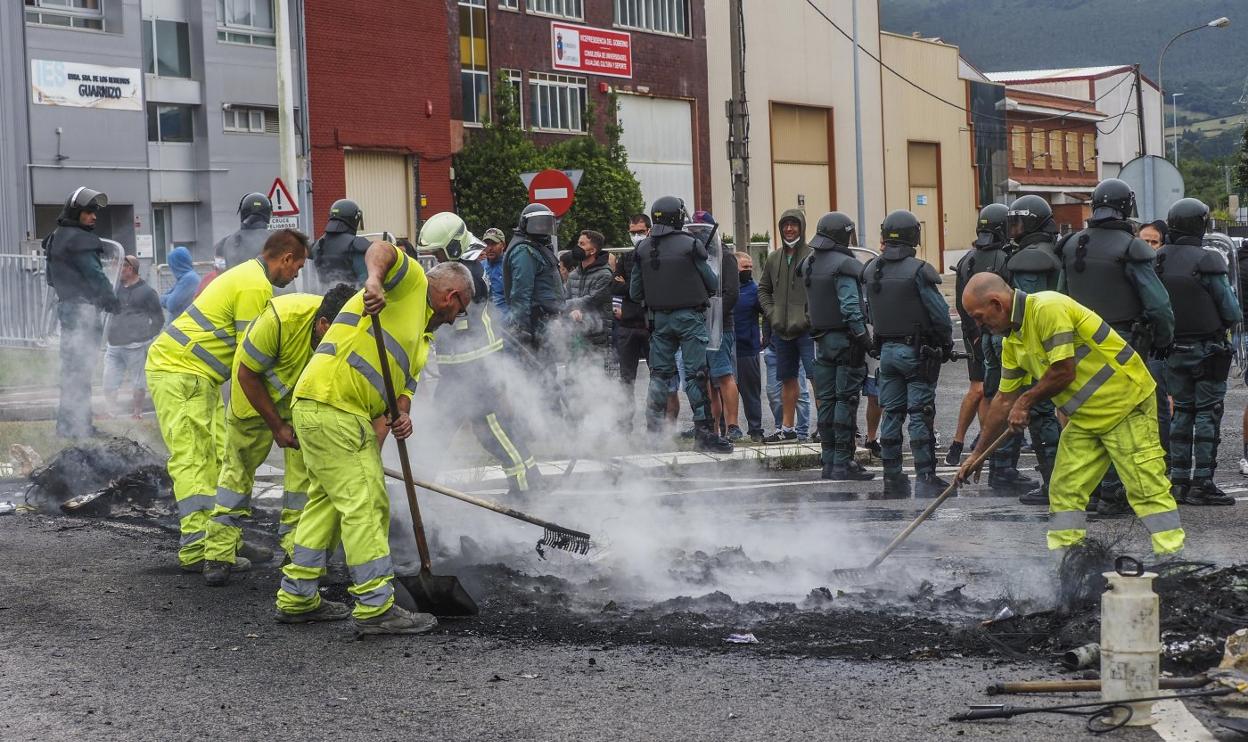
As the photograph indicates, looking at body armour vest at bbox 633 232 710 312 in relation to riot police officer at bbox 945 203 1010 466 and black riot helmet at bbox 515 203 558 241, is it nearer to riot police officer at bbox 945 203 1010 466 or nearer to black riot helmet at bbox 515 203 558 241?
black riot helmet at bbox 515 203 558 241

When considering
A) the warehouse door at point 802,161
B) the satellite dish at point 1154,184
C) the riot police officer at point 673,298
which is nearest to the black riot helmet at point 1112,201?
the riot police officer at point 673,298

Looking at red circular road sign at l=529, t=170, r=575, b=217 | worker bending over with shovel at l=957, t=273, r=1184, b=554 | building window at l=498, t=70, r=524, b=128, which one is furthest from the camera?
building window at l=498, t=70, r=524, b=128

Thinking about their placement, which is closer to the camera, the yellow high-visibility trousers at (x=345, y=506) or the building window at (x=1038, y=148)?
the yellow high-visibility trousers at (x=345, y=506)

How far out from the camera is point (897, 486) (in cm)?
984

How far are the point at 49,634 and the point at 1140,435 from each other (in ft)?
16.5

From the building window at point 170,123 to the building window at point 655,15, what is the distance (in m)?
13.9

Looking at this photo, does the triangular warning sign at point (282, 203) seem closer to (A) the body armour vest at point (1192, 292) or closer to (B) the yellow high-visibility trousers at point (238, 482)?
(B) the yellow high-visibility trousers at point (238, 482)

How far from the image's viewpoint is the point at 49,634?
639 centimetres

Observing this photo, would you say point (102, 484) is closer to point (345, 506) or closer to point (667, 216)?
point (345, 506)

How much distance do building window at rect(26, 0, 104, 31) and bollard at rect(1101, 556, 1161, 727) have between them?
2546 cm

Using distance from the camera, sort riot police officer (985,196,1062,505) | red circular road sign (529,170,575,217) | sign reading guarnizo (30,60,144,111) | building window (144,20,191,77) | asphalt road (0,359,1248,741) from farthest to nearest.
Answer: building window (144,20,191,77), sign reading guarnizo (30,60,144,111), red circular road sign (529,170,575,217), riot police officer (985,196,1062,505), asphalt road (0,359,1248,741)

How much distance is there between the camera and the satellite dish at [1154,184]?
1531cm

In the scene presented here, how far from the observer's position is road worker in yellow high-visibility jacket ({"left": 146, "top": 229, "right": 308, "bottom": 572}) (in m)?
7.68

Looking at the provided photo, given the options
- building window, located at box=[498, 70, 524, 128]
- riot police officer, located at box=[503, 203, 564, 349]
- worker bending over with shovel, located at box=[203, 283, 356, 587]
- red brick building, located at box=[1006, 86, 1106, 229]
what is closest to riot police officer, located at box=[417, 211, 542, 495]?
riot police officer, located at box=[503, 203, 564, 349]
